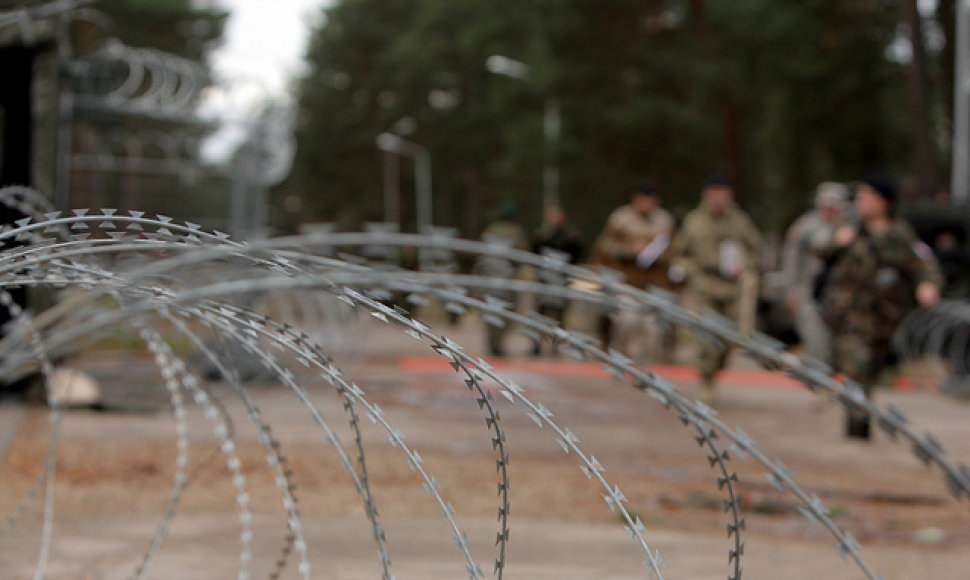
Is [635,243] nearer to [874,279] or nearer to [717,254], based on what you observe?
[717,254]

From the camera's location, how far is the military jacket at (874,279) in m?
8.52

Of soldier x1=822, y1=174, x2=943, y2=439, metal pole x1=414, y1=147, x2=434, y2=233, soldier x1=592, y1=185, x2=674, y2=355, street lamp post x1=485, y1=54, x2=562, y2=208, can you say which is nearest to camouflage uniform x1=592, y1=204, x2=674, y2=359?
soldier x1=592, y1=185, x2=674, y2=355

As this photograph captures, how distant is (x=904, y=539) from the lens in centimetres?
552

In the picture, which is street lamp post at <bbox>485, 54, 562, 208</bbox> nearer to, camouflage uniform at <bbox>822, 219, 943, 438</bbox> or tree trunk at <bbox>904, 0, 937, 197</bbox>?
tree trunk at <bbox>904, 0, 937, 197</bbox>

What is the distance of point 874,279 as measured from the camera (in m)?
8.52

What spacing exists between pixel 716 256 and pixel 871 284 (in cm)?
200

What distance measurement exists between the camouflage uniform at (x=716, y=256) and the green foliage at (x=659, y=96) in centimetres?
2301

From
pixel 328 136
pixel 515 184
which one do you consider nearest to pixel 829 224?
pixel 515 184

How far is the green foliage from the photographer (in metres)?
33.4

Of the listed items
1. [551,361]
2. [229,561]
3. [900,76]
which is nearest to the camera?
[229,561]

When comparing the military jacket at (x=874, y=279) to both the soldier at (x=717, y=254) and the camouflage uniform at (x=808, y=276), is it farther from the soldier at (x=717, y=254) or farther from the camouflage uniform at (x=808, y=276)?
the camouflage uniform at (x=808, y=276)

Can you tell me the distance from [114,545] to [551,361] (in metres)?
10.7

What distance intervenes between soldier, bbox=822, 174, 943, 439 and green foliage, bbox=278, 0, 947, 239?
24.7 m

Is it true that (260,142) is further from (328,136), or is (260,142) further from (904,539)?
(328,136)
